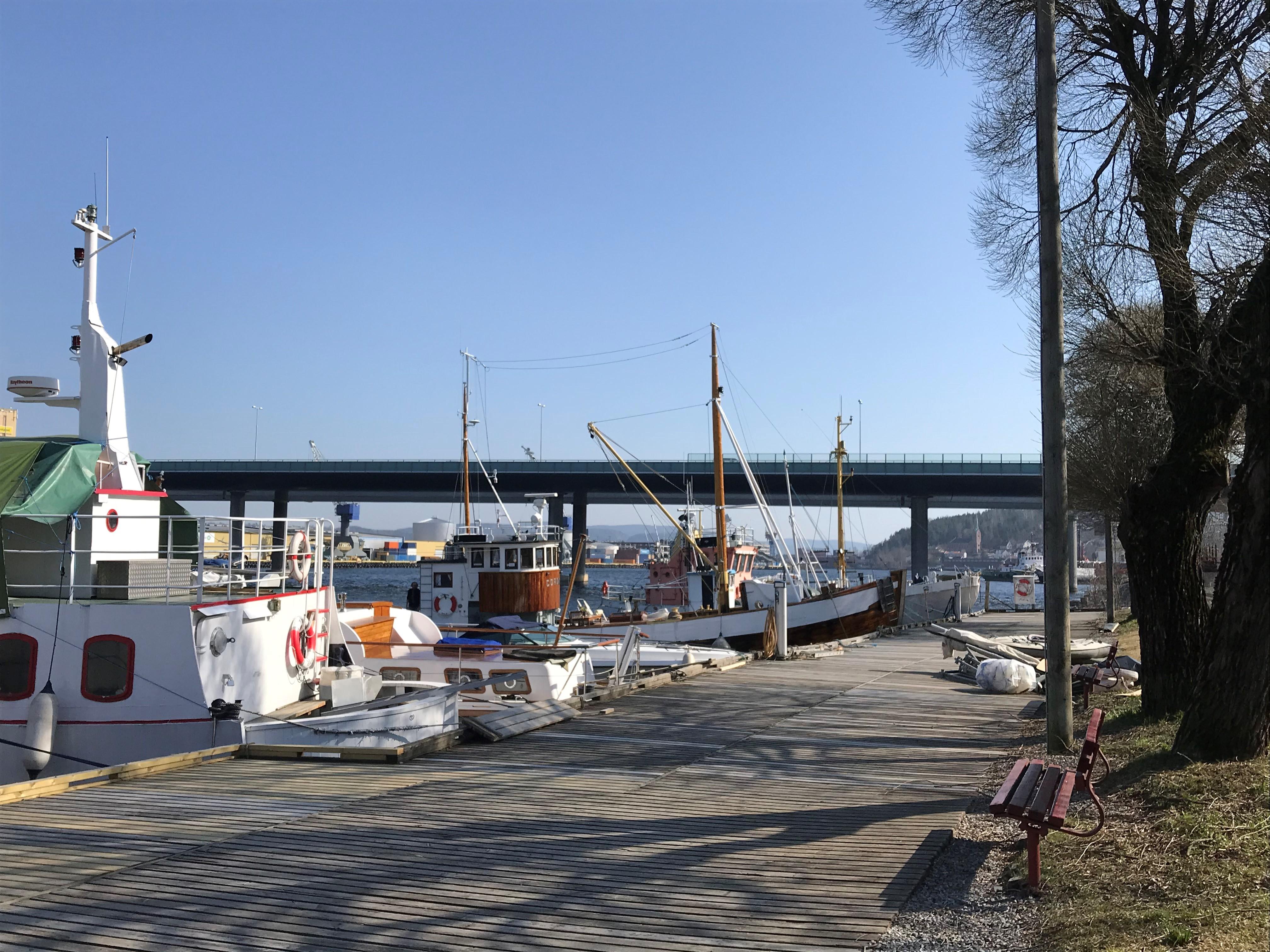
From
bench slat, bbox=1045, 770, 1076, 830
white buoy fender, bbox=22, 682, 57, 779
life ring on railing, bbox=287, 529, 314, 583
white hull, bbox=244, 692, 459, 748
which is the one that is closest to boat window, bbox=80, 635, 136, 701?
white buoy fender, bbox=22, 682, 57, 779

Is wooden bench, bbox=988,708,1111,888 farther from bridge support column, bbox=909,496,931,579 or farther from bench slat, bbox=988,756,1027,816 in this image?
bridge support column, bbox=909,496,931,579

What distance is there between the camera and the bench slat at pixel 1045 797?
561 centimetres

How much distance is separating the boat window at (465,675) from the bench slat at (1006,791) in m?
11.5

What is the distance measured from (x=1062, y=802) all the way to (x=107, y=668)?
11162mm

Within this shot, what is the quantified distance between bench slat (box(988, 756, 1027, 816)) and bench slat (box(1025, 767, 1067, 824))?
0.13m

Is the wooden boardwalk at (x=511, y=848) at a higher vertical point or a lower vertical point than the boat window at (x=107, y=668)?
lower

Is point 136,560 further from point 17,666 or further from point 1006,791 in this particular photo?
point 1006,791

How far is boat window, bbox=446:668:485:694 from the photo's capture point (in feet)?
56.4

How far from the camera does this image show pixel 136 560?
1400cm

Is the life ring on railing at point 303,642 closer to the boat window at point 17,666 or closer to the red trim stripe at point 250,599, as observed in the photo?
the red trim stripe at point 250,599

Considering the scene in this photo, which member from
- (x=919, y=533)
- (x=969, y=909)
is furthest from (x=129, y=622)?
(x=919, y=533)

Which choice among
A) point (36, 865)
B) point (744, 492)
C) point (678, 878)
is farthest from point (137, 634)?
point (744, 492)

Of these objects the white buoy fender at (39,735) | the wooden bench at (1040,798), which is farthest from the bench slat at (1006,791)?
the white buoy fender at (39,735)

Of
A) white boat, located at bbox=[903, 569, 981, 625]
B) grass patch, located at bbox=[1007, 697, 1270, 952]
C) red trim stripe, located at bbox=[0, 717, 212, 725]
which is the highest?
grass patch, located at bbox=[1007, 697, 1270, 952]
